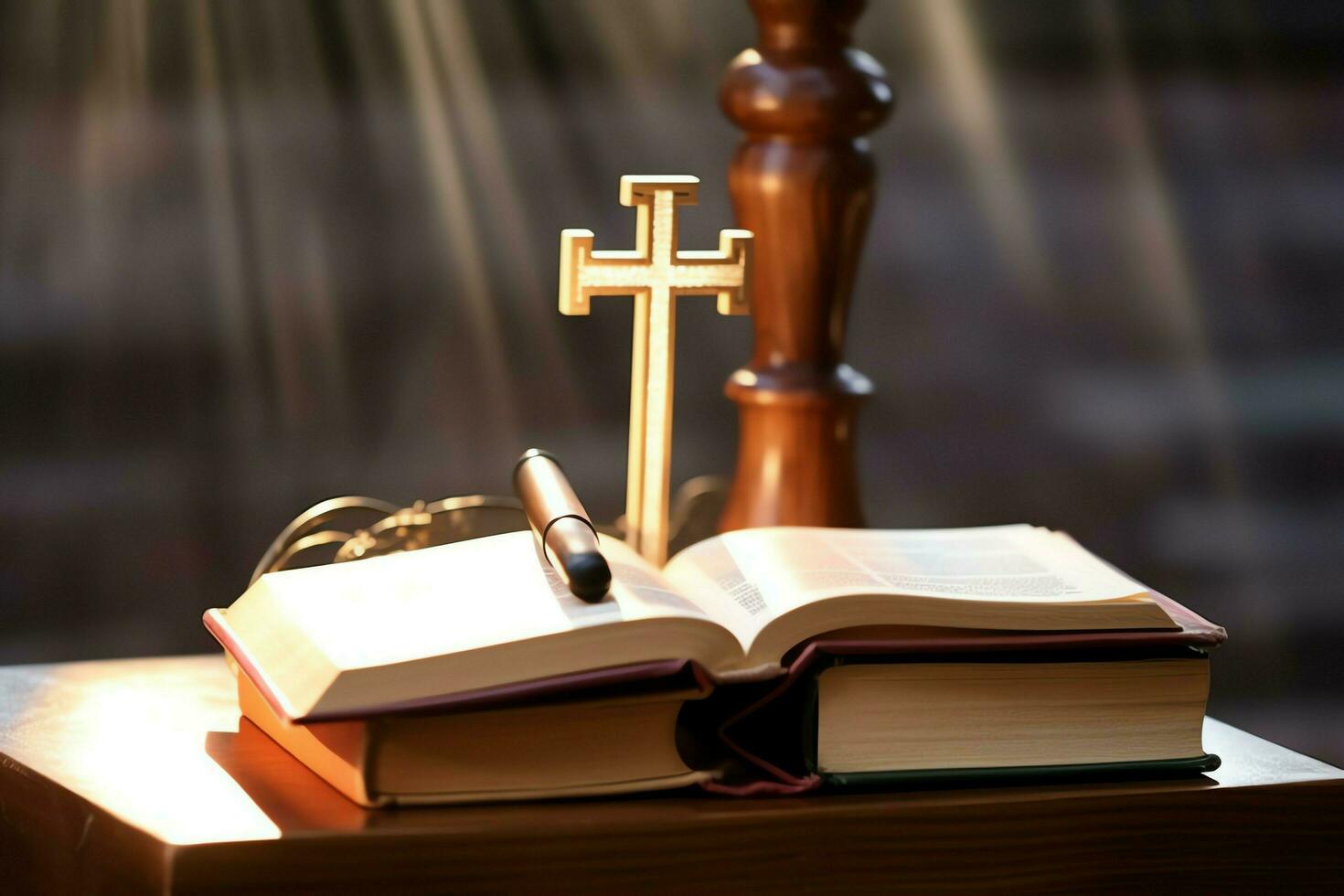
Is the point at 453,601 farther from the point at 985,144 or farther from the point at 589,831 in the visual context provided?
the point at 985,144

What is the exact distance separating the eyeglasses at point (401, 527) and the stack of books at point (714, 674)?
0.16 meters

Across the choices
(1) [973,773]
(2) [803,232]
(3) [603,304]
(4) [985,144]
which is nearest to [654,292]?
(2) [803,232]

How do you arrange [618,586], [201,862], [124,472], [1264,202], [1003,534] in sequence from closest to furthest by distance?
[201,862] → [618,586] → [1003,534] → [124,472] → [1264,202]

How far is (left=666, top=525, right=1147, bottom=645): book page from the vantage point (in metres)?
0.78

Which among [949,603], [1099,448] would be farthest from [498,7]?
[949,603]

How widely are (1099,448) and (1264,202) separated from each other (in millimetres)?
523

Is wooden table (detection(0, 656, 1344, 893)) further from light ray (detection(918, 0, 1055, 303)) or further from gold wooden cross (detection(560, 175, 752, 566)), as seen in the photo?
light ray (detection(918, 0, 1055, 303))

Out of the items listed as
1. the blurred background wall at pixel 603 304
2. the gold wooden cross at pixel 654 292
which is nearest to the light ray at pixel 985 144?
the blurred background wall at pixel 603 304

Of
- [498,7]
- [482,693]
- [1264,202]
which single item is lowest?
[482,693]

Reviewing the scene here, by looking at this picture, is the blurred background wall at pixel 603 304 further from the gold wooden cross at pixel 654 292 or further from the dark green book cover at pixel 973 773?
the dark green book cover at pixel 973 773

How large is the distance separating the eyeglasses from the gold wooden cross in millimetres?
100

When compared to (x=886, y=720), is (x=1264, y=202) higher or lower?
higher

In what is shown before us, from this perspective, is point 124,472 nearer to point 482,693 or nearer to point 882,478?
point 882,478

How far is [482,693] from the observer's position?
685mm
